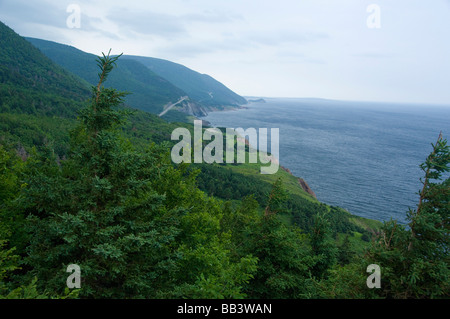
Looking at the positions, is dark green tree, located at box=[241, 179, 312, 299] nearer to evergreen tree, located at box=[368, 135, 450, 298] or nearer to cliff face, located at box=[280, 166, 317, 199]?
evergreen tree, located at box=[368, 135, 450, 298]

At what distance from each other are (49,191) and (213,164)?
115229mm

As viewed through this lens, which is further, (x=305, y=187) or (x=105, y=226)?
(x=305, y=187)

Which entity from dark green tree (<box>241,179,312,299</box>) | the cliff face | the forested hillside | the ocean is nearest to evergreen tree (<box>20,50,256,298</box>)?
the forested hillside

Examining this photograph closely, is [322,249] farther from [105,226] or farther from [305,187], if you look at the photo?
[305,187]

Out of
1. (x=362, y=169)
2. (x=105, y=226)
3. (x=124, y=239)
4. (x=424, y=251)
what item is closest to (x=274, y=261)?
(x=424, y=251)

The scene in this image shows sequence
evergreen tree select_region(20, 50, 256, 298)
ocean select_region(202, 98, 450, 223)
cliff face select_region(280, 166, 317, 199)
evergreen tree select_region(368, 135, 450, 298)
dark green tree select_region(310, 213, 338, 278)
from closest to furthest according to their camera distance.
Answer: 1. evergreen tree select_region(20, 50, 256, 298)
2. evergreen tree select_region(368, 135, 450, 298)
3. dark green tree select_region(310, 213, 338, 278)
4. ocean select_region(202, 98, 450, 223)
5. cliff face select_region(280, 166, 317, 199)

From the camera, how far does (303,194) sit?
97750mm

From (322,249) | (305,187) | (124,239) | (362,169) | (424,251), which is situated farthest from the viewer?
(362,169)

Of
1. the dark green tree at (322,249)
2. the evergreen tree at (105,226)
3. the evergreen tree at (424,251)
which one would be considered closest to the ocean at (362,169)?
the dark green tree at (322,249)

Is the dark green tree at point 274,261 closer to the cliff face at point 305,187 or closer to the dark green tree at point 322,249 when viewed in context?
the dark green tree at point 322,249

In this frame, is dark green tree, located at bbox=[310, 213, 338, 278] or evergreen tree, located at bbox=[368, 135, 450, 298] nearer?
evergreen tree, located at bbox=[368, 135, 450, 298]

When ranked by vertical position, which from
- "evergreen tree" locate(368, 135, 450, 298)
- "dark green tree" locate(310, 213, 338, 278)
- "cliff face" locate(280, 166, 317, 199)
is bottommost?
"cliff face" locate(280, 166, 317, 199)

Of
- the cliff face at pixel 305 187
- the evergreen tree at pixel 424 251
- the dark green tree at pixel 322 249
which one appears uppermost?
the evergreen tree at pixel 424 251
